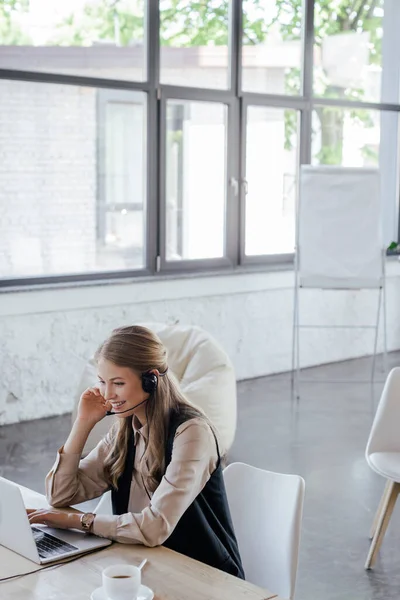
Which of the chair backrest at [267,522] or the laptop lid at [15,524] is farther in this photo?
the chair backrest at [267,522]

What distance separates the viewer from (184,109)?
673 centimetres

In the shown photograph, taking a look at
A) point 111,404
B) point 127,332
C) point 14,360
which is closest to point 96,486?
point 111,404

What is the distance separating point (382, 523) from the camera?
11.7 feet

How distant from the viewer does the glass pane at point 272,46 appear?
23.4 ft

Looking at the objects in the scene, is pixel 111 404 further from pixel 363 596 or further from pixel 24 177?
pixel 24 177

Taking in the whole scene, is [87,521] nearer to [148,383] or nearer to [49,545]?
[49,545]

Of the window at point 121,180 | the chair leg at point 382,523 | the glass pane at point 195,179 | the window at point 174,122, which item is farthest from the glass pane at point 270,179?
the chair leg at point 382,523

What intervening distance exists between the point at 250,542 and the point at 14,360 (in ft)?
12.2

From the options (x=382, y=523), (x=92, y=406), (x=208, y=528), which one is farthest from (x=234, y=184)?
(x=208, y=528)

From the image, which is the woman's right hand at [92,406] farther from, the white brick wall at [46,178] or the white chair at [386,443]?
the white brick wall at [46,178]

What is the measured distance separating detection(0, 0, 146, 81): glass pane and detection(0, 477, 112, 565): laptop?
166 inches

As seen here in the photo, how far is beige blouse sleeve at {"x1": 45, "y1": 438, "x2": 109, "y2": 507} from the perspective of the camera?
229 centimetres

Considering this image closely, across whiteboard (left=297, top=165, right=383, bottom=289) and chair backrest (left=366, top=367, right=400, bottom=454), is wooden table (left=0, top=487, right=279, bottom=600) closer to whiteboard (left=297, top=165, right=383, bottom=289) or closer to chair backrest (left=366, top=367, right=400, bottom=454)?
chair backrest (left=366, top=367, right=400, bottom=454)

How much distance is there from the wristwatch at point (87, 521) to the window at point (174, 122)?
3.87 meters
